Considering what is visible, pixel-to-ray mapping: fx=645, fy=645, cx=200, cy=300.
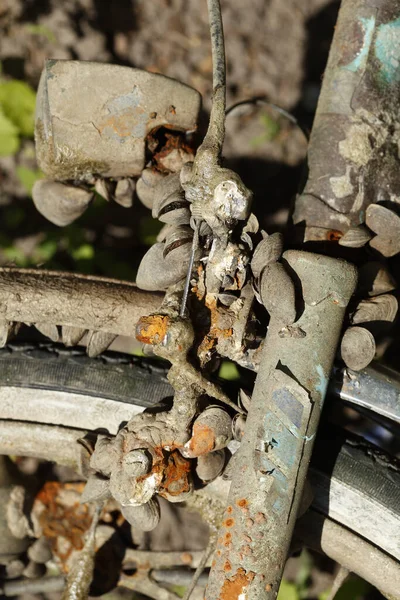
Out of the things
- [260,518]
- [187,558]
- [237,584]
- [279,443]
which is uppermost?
[279,443]

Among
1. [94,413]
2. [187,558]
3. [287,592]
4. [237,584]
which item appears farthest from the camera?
[287,592]

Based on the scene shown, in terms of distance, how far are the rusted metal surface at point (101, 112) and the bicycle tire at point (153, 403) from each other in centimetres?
44

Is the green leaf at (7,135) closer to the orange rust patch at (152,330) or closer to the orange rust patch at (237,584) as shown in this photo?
the orange rust patch at (152,330)

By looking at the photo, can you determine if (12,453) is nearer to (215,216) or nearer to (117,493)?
(117,493)

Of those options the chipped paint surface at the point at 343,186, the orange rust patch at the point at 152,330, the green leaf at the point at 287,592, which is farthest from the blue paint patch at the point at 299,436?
the green leaf at the point at 287,592

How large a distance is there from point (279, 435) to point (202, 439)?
15 cm

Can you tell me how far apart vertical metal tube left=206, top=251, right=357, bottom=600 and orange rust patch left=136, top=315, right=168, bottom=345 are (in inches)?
7.8

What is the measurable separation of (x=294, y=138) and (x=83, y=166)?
1.34m

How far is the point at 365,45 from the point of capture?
1425 mm

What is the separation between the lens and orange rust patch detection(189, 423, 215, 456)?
121 centimetres

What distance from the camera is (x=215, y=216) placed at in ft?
3.83

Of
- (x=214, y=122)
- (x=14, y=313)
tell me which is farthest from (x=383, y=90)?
(x=14, y=313)

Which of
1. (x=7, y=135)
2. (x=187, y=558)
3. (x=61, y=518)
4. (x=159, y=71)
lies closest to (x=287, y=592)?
(x=187, y=558)

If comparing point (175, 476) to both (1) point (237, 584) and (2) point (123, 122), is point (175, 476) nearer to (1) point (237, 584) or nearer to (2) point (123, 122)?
(1) point (237, 584)
